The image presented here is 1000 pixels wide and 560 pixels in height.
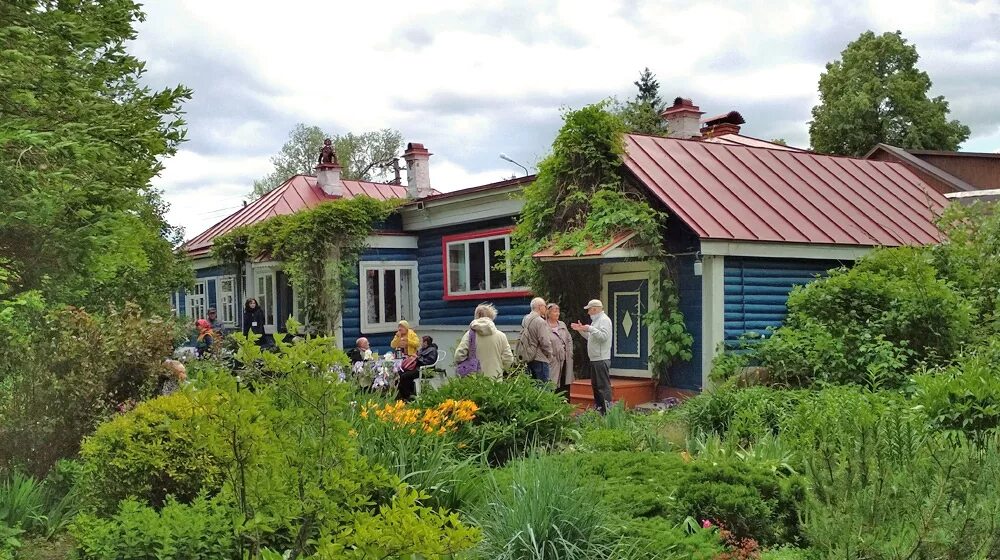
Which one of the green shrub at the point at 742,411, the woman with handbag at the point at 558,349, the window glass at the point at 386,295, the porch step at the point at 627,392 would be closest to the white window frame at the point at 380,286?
the window glass at the point at 386,295

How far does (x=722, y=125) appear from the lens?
20484 mm

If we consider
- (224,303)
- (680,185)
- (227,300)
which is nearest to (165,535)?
(680,185)

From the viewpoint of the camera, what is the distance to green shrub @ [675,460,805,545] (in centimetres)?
544

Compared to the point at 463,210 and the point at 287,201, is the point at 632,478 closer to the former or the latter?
the point at 463,210

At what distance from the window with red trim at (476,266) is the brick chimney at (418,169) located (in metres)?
4.51

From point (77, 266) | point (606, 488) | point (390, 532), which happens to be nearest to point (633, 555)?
point (606, 488)

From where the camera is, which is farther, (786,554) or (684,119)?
(684,119)

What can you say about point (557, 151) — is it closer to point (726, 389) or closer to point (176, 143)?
point (726, 389)

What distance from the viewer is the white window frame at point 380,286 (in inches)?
763

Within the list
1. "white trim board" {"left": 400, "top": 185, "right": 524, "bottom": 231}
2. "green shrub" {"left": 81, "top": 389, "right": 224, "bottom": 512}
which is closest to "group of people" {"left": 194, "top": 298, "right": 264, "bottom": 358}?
"white trim board" {"left": 400, "top": 185, "right": 524, "bottom": 231}

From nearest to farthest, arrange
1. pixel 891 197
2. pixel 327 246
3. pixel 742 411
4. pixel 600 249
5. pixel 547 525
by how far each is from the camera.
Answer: pixel 547 525 → pixel 742 411 → pixel 600 249 → pixel 891 197 → pixel 327 246

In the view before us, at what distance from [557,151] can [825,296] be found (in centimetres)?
441

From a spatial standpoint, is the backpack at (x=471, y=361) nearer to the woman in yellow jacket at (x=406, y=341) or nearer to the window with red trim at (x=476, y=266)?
the woman in yellow jacket at (x=406, y=341)

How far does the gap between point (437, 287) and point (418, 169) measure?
4965 millimetres
